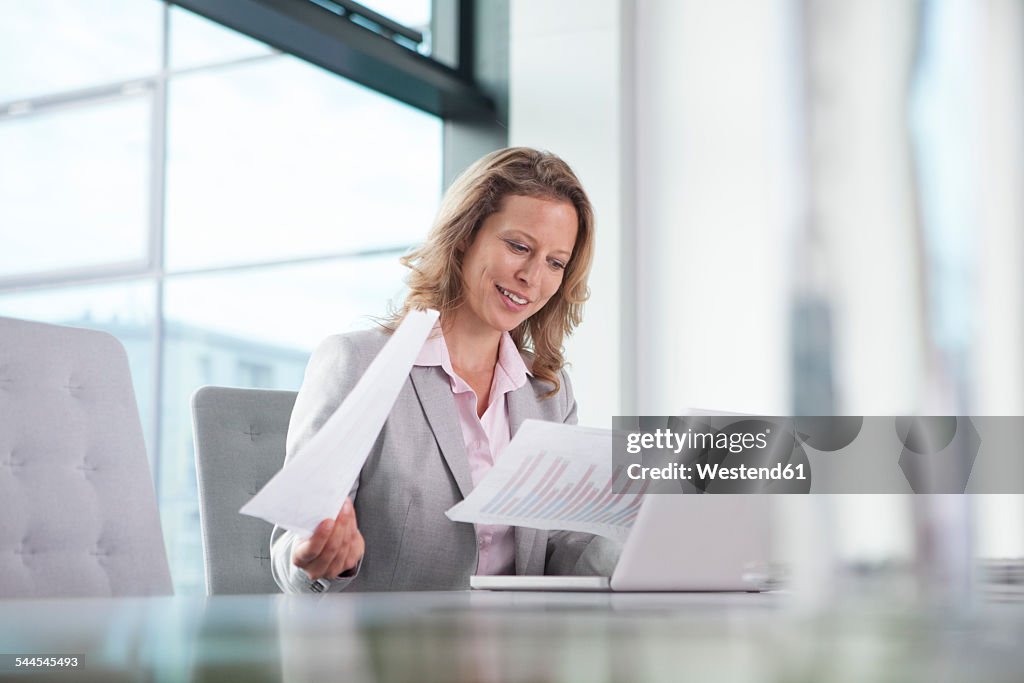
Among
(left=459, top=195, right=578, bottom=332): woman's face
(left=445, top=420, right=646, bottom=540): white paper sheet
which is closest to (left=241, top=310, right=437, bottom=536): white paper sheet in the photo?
(left=445, top=420, right=646, bottom=540): white paper sheet

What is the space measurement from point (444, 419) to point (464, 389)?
8cm

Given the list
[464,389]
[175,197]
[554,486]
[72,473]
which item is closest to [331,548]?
[554,486]

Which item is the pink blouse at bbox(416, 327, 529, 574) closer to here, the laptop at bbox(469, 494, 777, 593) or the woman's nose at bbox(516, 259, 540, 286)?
the woman's nose at bbox(516, 259, 540, 286)

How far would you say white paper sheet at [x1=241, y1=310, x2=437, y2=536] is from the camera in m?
0.69

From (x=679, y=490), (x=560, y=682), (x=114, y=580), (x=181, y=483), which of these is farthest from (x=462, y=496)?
(x=181, y=483)

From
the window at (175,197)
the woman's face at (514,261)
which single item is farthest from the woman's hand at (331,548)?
the window at (175,197)

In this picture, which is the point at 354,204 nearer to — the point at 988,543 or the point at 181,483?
the point at 181,483

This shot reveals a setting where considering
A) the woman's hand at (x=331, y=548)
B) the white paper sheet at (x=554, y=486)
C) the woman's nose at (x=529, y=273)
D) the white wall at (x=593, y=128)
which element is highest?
the white wall at (x=593, y=128)

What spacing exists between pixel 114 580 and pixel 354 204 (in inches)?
141

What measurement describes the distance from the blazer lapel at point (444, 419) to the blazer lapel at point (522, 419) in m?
0.09

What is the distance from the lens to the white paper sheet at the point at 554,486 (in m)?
0.90

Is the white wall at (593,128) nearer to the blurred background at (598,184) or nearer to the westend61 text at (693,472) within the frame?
the blurred background at (598,184)

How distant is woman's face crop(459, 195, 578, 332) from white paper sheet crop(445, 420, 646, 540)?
0.68 meters

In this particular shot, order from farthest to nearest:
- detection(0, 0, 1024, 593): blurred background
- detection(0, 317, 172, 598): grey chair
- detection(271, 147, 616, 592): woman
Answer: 1. detection(271, 147, 616, 592): woman
2. detection(0, 317, 172, 598): grey chair
3. detection(0, 0, 1024, 593): blurred background
